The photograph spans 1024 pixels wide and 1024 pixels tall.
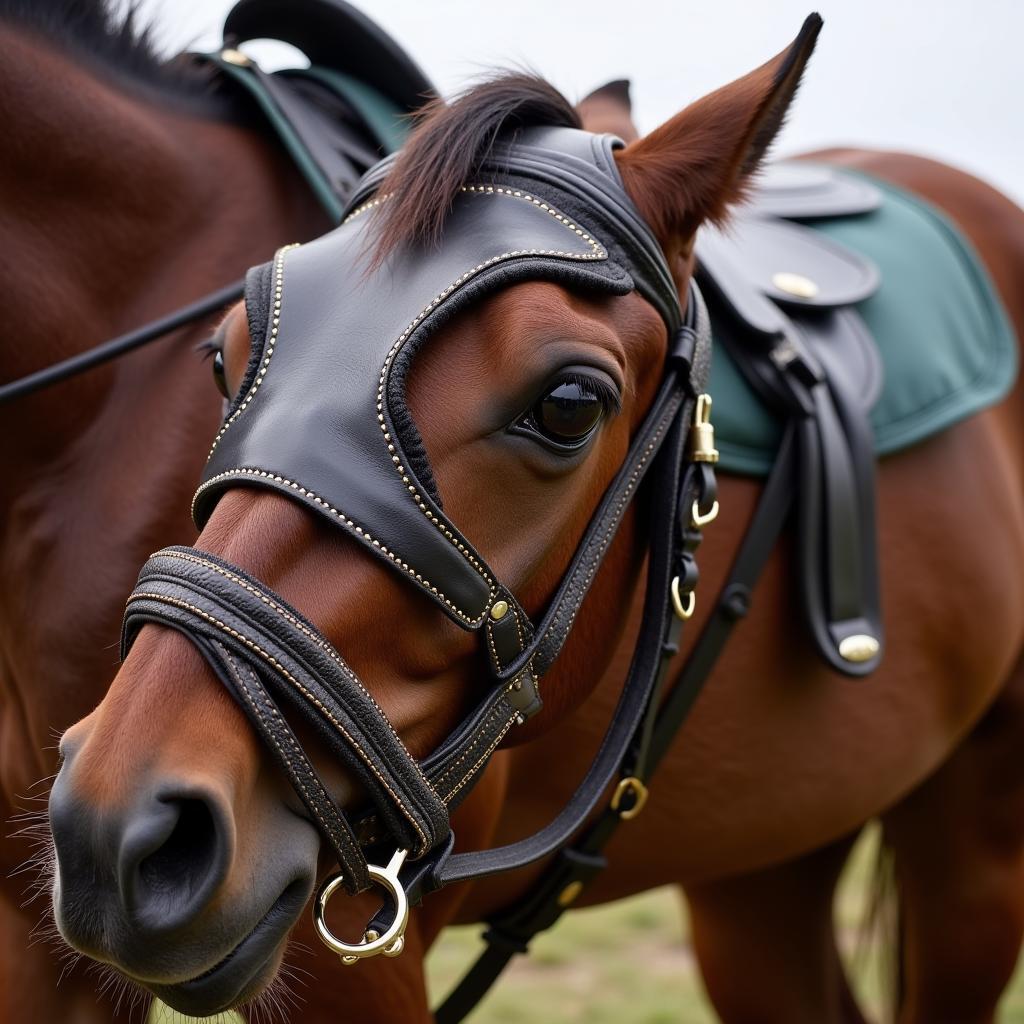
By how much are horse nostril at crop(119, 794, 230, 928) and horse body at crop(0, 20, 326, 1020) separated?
63cm

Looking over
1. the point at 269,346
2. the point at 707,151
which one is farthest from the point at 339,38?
the point at 269,346

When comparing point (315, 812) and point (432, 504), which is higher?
point (432, 504)

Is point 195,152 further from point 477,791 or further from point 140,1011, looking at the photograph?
point 140,1011

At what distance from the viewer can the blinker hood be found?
1323 mm

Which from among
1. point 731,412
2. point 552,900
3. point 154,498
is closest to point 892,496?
point 731,412

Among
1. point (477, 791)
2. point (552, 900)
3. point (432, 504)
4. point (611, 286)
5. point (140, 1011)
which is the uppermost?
point (611, 286)

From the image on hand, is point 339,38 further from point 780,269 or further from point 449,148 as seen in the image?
point 780,269

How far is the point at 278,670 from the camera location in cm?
124

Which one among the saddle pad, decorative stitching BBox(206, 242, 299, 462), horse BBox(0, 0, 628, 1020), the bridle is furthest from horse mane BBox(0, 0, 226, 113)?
the saddle pad

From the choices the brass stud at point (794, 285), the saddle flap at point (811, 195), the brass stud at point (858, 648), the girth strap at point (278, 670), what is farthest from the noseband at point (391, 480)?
the saddle flap at point (811, 195)

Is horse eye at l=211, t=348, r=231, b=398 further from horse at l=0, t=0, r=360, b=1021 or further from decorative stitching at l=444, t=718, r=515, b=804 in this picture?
decorative stitching at l=444, t=718, r=515, b=804

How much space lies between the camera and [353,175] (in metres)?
2.03

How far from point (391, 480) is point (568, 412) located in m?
0.23

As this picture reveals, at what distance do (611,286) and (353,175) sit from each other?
2.28 ft
